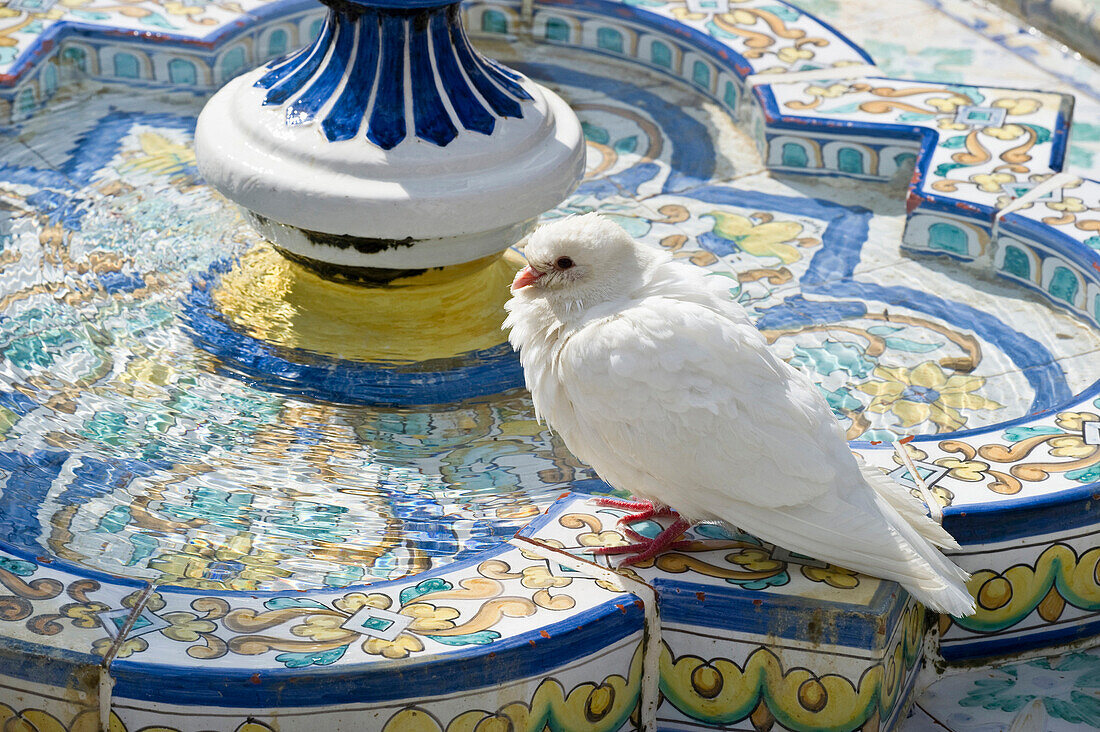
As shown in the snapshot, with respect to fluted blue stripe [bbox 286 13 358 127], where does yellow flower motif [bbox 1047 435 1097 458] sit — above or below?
below

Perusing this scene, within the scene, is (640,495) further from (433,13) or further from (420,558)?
(433,13)

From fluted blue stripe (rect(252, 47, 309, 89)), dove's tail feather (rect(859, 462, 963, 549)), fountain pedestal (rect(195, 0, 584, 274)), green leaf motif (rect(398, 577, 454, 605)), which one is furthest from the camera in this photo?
fluted blue stripe (rect(252, 47, 309, 89))

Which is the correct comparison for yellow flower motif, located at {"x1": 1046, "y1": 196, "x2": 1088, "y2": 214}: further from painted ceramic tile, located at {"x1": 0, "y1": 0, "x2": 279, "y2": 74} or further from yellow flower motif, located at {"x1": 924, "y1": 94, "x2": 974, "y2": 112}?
painted ceramic tile, located at {"x1": 0, "y1": 0, "x2": 279, "y2": 74}

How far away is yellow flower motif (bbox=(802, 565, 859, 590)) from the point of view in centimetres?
246

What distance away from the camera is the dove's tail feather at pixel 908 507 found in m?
2.53

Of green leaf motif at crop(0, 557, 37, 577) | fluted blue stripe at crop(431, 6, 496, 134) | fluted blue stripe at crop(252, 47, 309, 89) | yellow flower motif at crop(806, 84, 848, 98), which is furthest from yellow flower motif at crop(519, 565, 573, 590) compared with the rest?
yellow flower motif at crop(806, 84, 848, 98)

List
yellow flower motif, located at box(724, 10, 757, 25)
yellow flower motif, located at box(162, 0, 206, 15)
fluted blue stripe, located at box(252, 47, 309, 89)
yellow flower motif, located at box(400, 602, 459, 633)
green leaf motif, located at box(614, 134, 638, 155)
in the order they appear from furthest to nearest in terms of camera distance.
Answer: yellow flower motif, located at box(724, 10, 757, 25) < yellow flower motif, located at box(162, 0, 206, 15) < green leaf motif, located at box(614, 134, 638, 155) < fluted blue stripe, located at box(252, 47, 309, 89) < yellow flower motif, located at box(400, 602, 459, 633)

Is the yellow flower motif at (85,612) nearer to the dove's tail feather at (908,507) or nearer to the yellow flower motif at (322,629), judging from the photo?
the yellow flower motif at (322,629)

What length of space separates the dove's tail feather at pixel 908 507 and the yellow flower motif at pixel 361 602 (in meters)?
0.95

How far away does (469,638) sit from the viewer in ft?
7.52

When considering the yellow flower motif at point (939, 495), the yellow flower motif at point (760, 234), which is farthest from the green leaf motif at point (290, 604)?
the yellow flower motif at point (760, 234)

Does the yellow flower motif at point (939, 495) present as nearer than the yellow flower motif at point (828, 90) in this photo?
Yes

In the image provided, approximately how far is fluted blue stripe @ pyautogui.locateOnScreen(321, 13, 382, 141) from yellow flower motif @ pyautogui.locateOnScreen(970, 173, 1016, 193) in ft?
6.35

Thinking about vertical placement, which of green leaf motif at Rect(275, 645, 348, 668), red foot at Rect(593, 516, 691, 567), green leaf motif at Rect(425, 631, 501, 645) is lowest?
green leaf motif at Rect(275, 645, 348, 668)
